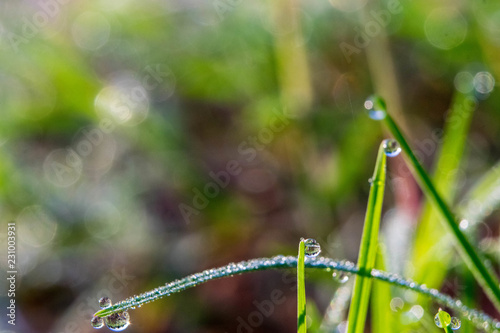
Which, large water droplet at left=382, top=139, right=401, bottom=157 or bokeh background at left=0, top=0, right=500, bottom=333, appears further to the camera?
bokeh background at left=0, top=0, right=500, bottom=333

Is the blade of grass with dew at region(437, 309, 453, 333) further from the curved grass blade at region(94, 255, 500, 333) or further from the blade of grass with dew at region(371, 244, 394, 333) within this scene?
the blade of grass with dew at region(371, 244, 394, 333)

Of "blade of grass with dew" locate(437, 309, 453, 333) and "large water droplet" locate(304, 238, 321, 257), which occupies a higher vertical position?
"large water droplet" locate(304, 238, 321, 257)

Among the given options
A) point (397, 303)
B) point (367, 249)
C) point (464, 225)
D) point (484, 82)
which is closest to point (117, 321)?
point (367, 249)

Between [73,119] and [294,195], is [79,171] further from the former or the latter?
[294,195]

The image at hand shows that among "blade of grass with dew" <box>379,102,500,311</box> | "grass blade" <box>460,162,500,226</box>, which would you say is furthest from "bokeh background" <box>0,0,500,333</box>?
"blade of grass with dew" <box>379,102,500,311</box>

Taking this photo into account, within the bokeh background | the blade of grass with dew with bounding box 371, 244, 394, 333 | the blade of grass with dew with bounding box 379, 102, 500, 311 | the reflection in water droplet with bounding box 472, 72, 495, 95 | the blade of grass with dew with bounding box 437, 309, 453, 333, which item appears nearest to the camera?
the blade of grass with dew with bounding box 437, 309, 453, 333

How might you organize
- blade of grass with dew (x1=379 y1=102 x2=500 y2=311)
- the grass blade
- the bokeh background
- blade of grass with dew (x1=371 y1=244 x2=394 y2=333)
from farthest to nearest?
the bokeh background → the grass blade → blade of grass with dew (x1=371 y1=244 x2=394 y2=333) → blade of grass with dew (x1=379 y1=102 x2=500 y2=311)

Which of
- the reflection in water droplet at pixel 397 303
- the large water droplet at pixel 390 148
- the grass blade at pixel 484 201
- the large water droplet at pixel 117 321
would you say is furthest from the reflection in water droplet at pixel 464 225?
the large water droplet at pixel 117 321
